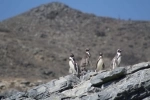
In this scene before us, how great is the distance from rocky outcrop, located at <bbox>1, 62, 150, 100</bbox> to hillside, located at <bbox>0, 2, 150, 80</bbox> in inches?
1078

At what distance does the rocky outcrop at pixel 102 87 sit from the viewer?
73.3 feet

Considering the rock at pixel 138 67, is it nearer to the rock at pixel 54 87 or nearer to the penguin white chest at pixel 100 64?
the rock at pixel 54 87

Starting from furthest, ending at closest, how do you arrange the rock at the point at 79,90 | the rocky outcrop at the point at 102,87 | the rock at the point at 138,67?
the rock at the point at 79,90 → the rock at the point at 138,67 → the rocky outcrop at the point at 102,87

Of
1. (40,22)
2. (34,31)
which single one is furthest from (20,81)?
(40,22)

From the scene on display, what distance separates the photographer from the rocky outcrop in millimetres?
22328

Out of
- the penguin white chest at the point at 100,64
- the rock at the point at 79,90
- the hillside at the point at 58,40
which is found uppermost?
the hillside at the point at 58,40

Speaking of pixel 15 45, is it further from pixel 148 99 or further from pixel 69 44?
pixel 148 99

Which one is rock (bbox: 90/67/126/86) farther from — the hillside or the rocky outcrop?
the hillside

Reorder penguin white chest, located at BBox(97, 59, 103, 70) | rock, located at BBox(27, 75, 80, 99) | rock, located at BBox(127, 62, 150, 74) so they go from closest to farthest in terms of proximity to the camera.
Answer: rock, located at BBox(127, 62, 150, 74)
rock, located at BBox(27, 75, 80, 99)
penguin white chest, located at BBox(97, 59, 103, 70)

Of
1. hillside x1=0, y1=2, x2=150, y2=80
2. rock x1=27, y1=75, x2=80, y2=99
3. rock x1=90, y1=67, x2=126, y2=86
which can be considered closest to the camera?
rock x1=90, y1=67, x2=126, y2=86

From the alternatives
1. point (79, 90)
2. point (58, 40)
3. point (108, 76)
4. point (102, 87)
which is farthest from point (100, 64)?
point (58, 40)

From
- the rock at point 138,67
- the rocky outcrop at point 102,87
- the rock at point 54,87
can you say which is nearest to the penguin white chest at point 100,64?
the rocky outcrop at point 102,87

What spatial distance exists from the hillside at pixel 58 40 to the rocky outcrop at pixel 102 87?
89.8ft

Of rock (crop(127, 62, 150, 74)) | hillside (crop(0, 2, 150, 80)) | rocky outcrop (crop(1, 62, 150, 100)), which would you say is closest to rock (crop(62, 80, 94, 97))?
rocky outcrop (crop(1, 62, 150, 100))
